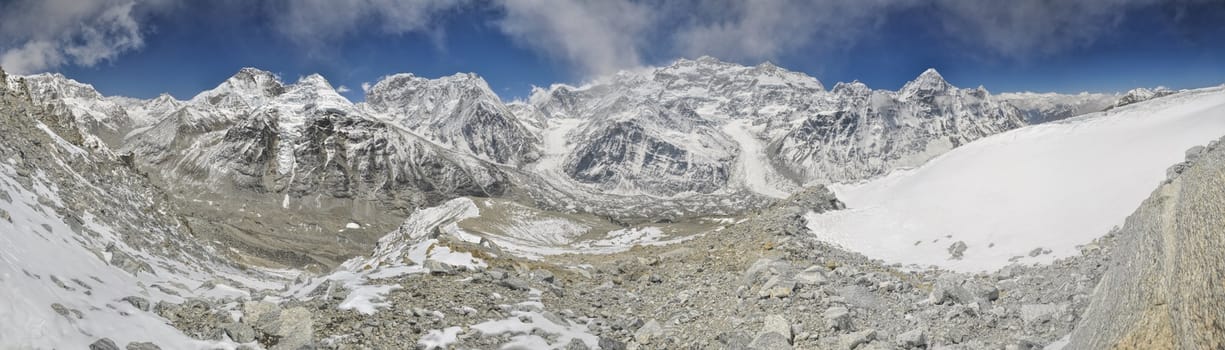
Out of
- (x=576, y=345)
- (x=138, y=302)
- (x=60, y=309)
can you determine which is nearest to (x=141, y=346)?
(x=60, y=309)

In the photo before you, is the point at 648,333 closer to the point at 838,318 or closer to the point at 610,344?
the point at 610,344

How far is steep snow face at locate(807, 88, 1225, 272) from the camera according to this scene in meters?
18.5

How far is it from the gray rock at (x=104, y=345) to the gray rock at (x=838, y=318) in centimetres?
1197

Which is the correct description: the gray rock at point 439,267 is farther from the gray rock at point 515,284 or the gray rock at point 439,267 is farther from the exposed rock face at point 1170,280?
the exposed rock face at point 1170,280

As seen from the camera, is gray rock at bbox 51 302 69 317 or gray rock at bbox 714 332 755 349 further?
gray rock at bbox 714 332 755 349

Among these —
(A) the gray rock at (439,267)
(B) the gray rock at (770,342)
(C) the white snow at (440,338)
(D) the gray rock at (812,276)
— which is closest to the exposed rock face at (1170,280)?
(B) the gray rock at (770,342)

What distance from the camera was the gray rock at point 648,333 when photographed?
1416 cm

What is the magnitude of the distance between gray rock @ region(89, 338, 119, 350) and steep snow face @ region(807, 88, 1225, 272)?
20309mm

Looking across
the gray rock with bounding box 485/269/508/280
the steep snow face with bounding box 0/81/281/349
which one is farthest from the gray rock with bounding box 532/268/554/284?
the steep snow face with bounding box 0/81/281/349

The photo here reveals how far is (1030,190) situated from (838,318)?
15357 millimetres

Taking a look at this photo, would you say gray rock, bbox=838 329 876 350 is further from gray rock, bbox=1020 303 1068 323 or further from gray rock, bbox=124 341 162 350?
gray rock, bbox=124 341 162 350

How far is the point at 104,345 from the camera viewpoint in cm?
848

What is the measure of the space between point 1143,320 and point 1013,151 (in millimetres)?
24132

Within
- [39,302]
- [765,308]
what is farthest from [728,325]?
[39,302]
